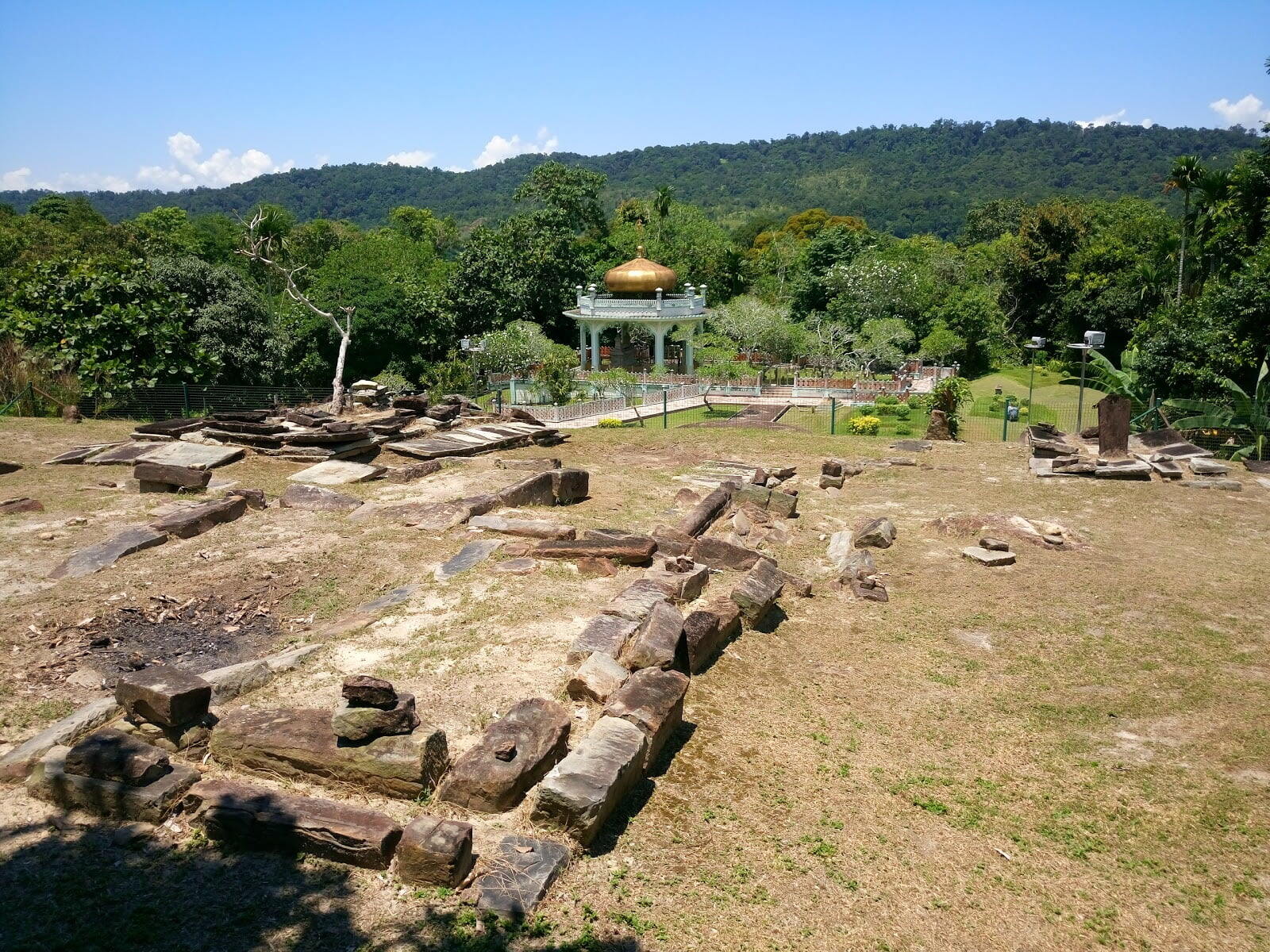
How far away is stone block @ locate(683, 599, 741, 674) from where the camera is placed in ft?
27.9

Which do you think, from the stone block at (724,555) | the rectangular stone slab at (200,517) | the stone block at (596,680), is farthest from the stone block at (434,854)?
the rectangular stone slab at (200,517)

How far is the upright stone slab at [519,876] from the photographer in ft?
16.5

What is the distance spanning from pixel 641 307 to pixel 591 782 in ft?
114

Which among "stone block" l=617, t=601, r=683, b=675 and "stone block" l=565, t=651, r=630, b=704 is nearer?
"stone block" l=565, t=651, r=630, b=704

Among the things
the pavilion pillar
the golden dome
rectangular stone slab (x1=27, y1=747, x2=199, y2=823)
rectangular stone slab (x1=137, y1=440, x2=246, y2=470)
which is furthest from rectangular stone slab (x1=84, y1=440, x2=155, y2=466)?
the golden dome

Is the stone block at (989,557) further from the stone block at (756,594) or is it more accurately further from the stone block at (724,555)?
the stone block at (756,594)

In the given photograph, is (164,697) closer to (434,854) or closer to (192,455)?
(434,854)

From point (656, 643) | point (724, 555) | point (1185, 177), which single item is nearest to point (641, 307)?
point (1185, 177)

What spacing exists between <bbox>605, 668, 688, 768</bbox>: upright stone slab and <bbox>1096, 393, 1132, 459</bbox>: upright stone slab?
15.8 metres

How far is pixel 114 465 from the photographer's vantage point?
53.9ft

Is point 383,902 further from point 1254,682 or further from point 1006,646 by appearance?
point 1254,682

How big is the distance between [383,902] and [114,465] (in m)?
14.3

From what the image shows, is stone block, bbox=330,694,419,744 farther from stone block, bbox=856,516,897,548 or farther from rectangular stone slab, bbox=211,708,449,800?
stone block, bbox=856,516,897,548

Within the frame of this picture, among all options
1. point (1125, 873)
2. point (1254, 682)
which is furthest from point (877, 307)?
point (1125, 873)
